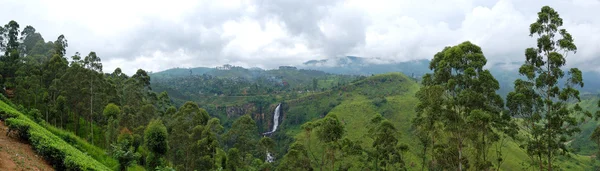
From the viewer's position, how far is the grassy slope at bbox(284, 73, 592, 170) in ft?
326

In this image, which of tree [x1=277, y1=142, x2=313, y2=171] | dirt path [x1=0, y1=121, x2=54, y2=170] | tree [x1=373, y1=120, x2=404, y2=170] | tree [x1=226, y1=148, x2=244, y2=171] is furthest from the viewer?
tree [x1=226, y1=148, x2=244, y2=171]

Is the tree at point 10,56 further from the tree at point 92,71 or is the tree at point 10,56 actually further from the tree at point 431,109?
the tree at point 431,109

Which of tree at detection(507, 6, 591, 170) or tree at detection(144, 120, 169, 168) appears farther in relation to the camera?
tree at detection(144, 120, 169, 168)

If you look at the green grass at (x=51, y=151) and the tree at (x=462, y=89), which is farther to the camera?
the tree at (x=462, y=89)

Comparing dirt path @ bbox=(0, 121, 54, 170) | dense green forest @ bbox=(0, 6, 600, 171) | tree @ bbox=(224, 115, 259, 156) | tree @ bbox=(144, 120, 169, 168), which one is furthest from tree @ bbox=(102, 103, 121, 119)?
dirt path @ bbox=(0, 121, 54, 170)

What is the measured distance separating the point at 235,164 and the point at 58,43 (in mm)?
49646

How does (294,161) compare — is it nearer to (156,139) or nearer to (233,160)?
(233,160)

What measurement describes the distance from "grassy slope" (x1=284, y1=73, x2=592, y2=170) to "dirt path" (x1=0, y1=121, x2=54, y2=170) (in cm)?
5868

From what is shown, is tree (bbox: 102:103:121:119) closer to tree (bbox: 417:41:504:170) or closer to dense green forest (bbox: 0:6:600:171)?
dense green forest (bbox: 0:6:600:171)

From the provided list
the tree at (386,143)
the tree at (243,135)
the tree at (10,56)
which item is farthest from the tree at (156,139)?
the tree at (10,56)

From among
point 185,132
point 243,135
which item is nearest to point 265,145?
point 243,135

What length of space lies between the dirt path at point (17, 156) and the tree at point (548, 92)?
26.7m

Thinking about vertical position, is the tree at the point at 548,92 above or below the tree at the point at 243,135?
above

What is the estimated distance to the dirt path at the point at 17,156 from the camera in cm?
1304
